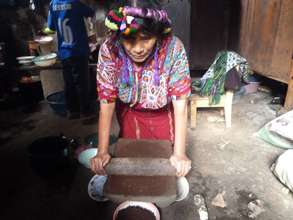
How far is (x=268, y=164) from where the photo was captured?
252 centimetres

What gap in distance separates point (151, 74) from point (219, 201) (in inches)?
53.4

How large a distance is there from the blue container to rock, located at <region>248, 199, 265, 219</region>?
2760 mm

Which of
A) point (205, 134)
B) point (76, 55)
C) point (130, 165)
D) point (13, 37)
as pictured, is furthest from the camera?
point (13, 37)

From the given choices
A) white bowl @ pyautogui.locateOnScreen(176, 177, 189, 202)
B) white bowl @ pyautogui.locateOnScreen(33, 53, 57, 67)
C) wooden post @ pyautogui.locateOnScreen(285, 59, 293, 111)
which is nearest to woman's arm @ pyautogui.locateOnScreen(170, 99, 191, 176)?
white bowl @ pyautogui.locateOnScreen(176, 177, 189, 202)

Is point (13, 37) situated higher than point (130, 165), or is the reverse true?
point (13, 37)

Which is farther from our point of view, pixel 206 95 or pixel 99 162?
pixel 206 95

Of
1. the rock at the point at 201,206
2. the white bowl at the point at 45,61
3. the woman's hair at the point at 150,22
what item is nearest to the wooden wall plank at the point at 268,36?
the rock at the point at 201,206

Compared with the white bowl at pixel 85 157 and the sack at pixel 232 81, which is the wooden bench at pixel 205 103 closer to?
the sack at pixel 232 81

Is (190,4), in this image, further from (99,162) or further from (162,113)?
(99,162)

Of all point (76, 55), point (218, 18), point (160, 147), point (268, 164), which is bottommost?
point (268, 164)

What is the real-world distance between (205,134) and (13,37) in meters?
3.93

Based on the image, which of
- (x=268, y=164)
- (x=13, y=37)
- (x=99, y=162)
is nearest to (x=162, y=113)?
(x=99, y=162)

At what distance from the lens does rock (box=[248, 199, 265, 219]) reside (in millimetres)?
1944

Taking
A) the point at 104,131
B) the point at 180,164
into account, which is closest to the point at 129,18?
the point at 104,131
